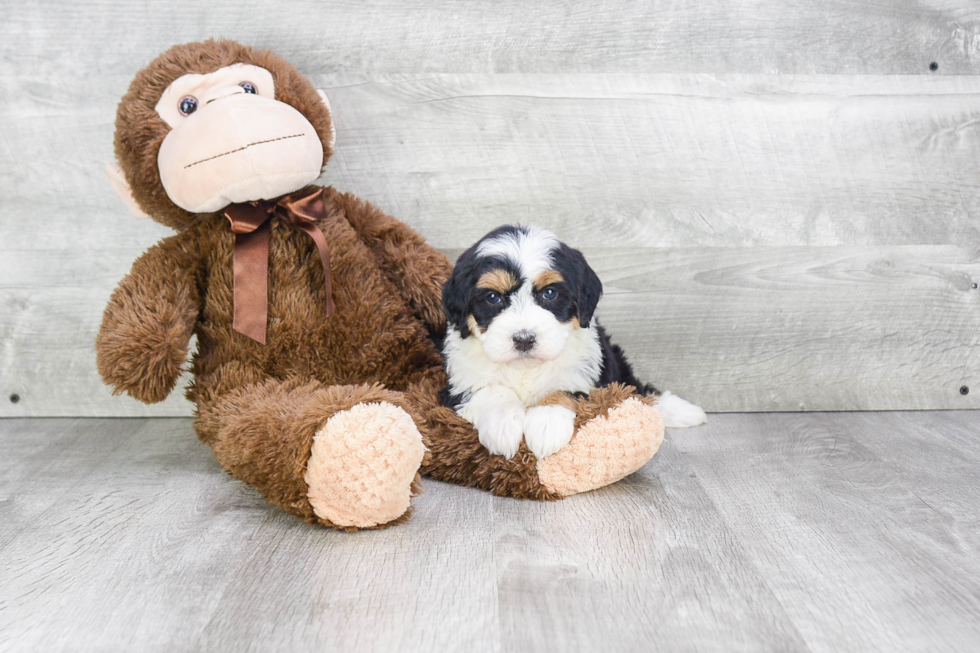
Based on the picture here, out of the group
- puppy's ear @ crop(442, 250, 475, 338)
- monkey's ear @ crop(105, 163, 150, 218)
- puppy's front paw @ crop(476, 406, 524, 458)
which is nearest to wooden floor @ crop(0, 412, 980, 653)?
puppy's front paw @ crop(476, 406, 524, 458)

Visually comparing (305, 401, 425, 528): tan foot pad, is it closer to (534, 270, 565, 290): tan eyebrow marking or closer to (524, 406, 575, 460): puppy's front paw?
(524, 406, 575, 460): puppy's front paw

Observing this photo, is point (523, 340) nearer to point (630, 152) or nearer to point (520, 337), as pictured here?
point (520, 337)

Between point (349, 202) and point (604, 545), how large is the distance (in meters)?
1.04

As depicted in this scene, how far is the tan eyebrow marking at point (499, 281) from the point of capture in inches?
60.8

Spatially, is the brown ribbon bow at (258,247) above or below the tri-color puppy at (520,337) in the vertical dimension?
above

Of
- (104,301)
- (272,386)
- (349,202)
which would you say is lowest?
(272,386)

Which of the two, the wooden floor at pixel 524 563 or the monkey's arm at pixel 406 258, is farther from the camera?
the monkey's arm at pixel 406 258

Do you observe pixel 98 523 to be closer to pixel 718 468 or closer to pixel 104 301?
pixel 104 301

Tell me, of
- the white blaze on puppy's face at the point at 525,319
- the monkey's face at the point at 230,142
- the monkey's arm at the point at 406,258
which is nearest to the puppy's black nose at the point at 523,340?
the white blaze on puppy's face at the point at 525,319

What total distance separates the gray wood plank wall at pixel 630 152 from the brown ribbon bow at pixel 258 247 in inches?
16.3

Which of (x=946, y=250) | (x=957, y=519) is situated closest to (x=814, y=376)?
(x=946, y=250)

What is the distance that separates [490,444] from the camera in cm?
160

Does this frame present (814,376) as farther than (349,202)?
Yes

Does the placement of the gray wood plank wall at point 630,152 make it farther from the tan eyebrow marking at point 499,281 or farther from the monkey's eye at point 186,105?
the tan eyebrow marking at point 499,281
